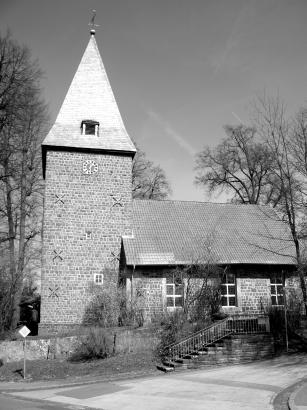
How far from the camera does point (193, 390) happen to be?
1238cm

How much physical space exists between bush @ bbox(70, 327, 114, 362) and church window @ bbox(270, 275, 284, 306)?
31.8 feet

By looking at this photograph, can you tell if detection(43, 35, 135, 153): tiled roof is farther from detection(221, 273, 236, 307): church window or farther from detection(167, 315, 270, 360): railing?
detection(167, 315, 270, 360): railing

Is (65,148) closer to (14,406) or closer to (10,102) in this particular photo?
(10,102)

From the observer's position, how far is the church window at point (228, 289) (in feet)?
74.9

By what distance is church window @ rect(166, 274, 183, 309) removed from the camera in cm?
Result: 2220

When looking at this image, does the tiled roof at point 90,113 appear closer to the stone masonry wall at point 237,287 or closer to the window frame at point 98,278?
the window frame at point 98,278

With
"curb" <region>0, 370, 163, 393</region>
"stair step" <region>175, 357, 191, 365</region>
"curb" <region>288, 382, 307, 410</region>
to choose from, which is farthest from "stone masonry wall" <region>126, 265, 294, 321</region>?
"curb" <region>288, 382, 307, 410</region>

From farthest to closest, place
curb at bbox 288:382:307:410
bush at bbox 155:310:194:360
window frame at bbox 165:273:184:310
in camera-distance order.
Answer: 1. window frame at bbox 165:273:184:310
2. bush at bbox 155:310:194:360
3. curb at bbox 288:382:307:410

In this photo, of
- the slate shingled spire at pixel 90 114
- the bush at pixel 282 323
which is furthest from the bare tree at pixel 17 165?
the bush at pixel 282 323

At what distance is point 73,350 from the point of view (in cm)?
1877

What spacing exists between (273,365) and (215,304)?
5.95 metres

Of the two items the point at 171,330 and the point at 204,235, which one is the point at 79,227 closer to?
the point at 204,235

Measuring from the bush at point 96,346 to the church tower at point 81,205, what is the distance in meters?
4.12

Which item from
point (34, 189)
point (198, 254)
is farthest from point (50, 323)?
point (34, 189)
